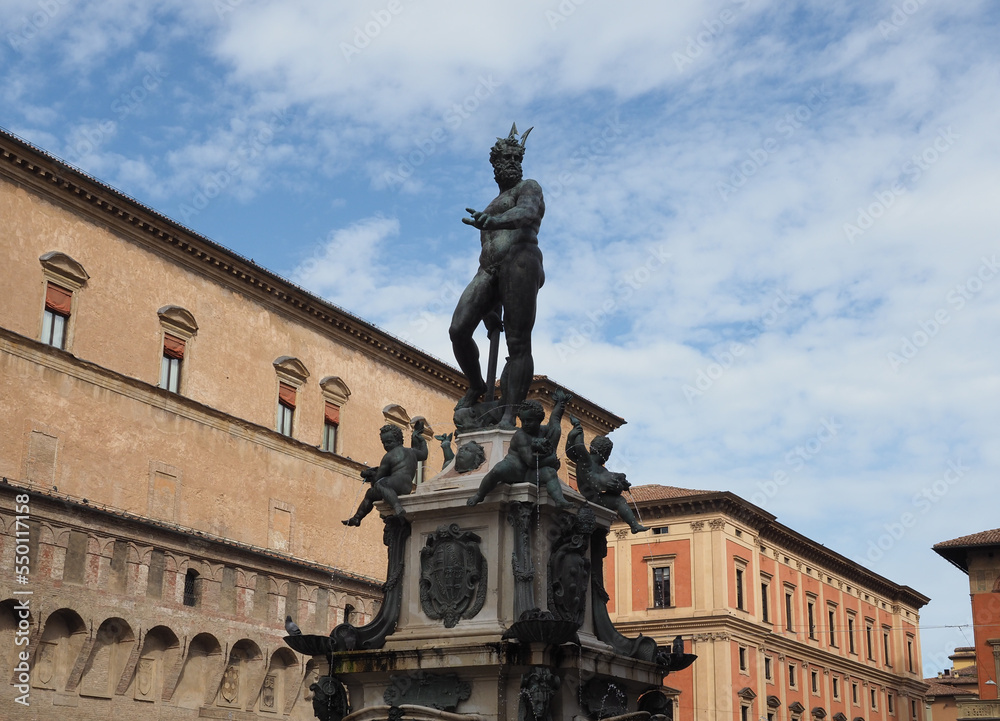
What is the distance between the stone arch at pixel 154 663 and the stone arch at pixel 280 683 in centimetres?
385

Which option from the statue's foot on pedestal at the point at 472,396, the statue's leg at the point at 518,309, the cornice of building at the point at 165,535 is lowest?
the statue's foot on pedestal at the point at 472,396

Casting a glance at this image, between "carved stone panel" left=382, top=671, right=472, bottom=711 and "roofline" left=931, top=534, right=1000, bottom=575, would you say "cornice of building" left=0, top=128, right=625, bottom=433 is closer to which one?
"roofline" left=931, top=534, right=1000, bottom=575

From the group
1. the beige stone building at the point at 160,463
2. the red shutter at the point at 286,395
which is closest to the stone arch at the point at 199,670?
the beige stone building at the point at 160,463

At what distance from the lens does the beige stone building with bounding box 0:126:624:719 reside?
3034 cm

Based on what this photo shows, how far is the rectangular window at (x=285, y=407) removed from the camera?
38938 millimetres

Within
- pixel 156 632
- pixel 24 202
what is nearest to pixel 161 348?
pixel 24 202

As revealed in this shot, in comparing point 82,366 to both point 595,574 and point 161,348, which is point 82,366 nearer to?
point 161,348

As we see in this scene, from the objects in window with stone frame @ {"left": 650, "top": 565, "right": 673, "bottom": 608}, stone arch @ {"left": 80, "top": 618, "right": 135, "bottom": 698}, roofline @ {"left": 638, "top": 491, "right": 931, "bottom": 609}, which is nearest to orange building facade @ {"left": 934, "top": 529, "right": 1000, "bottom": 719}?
roofline @ {"left": 638, "top": 491, "right": 931, "bottom": 609}

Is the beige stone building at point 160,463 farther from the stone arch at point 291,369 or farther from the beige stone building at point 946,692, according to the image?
the beige stone building at point 946,692

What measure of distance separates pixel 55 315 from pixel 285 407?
900cm

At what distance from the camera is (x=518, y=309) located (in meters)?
9.80

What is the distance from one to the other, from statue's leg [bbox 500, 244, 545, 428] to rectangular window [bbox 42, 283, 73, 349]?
2432 cm

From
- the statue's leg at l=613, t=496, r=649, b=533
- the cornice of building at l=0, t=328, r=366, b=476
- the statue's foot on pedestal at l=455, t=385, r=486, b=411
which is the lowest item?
the statue's leg at l=613, t=496, r=649, b=533

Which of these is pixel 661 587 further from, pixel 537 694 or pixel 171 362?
pixel 537 694
